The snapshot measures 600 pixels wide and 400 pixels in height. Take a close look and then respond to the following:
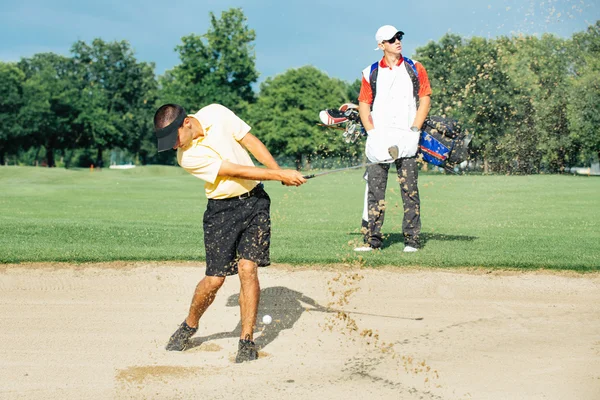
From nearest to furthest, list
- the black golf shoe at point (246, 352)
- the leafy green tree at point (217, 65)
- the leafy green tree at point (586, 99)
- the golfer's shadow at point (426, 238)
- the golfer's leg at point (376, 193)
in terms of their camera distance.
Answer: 1. the black golf shoe at point (246, 352)
2. the golfer's leg at point (376, 193)
3. the golfer's shadow at point (426, 238)
4. the leafy green tree at point (586, 99)
5. the leafy green tree at point (217, 65)

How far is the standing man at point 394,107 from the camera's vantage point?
9508 mm

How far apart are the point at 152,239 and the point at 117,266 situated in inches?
98.5

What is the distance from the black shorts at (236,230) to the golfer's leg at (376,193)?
390 centimetres

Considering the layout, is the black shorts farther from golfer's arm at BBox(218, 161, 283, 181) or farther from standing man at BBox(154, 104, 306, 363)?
golfer's arm at BBox(218, 161, 283, 181)

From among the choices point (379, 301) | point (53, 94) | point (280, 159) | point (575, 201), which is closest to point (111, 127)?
point (53, 94)

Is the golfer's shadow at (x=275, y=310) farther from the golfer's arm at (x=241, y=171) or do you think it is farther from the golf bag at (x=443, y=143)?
the golf bag at (x=443, y=143)

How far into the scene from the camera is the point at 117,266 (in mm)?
9242

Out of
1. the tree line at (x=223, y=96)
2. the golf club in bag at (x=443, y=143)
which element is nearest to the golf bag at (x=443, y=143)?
the golf club in bag at (x=443, y=143)

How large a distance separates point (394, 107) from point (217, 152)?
4.32 m

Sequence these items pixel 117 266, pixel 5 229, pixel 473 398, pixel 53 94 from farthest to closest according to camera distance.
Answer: pixel 53 94 < pixel 5 229 < pixel 117 266 < pixel 473 398

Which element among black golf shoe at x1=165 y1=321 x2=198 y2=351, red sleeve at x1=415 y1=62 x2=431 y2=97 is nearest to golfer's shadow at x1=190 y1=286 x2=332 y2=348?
black golf shoe at x1=165 y1=321 x2=198 y2=351

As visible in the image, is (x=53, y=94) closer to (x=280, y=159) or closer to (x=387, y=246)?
(x=280, y=159)

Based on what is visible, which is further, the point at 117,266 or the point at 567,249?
the point at 567,249

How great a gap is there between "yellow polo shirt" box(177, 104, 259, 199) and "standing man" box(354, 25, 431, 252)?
394cm
